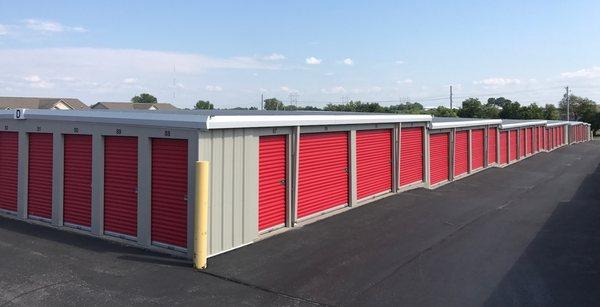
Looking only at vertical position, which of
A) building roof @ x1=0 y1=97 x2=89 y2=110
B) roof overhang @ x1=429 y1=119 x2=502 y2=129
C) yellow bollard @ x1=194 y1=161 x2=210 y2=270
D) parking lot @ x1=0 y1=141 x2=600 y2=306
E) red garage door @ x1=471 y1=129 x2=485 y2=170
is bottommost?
parking lot @ x1=0 y1=141 x2=600 y2=306

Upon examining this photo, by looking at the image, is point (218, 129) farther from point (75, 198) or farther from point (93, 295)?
point (75, 198)

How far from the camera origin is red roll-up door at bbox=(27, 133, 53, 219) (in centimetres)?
1130

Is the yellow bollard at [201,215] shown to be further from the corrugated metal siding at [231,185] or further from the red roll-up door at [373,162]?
the red roll-up door at [373,162]

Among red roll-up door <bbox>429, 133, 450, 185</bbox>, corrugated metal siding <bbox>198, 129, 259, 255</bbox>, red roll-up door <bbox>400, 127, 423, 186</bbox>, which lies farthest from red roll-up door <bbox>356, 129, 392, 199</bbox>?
corrugated metal siding <bbox>198, 129, 259, 255</bbox>

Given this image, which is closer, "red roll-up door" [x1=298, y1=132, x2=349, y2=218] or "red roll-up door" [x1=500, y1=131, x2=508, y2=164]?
"red roll-up door" [x1=298, y1=132, x2=349, y2=218]

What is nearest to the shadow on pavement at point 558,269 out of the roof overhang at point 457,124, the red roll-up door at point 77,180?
the roof overhang at point 457,124

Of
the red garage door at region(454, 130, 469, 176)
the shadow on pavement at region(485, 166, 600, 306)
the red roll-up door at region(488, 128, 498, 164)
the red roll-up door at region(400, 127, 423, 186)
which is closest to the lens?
the shadow on pavement at region(485, 166, 600, 306)

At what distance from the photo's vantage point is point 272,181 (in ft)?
35.3

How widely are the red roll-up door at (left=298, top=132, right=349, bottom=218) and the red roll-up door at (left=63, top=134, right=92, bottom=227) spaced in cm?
475

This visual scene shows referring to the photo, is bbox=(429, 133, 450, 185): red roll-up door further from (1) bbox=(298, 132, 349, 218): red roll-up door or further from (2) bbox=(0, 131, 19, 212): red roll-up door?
(2) bbox=(0, 131, 19, 212): red roll-up door

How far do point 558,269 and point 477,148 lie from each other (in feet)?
58.5

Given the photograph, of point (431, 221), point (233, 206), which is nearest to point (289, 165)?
point (233, 206)

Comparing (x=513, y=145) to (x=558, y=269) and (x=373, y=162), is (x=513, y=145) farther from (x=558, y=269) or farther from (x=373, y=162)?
(x=558, y=269)

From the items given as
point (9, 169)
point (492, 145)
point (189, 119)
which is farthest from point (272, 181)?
point (492, 145)
